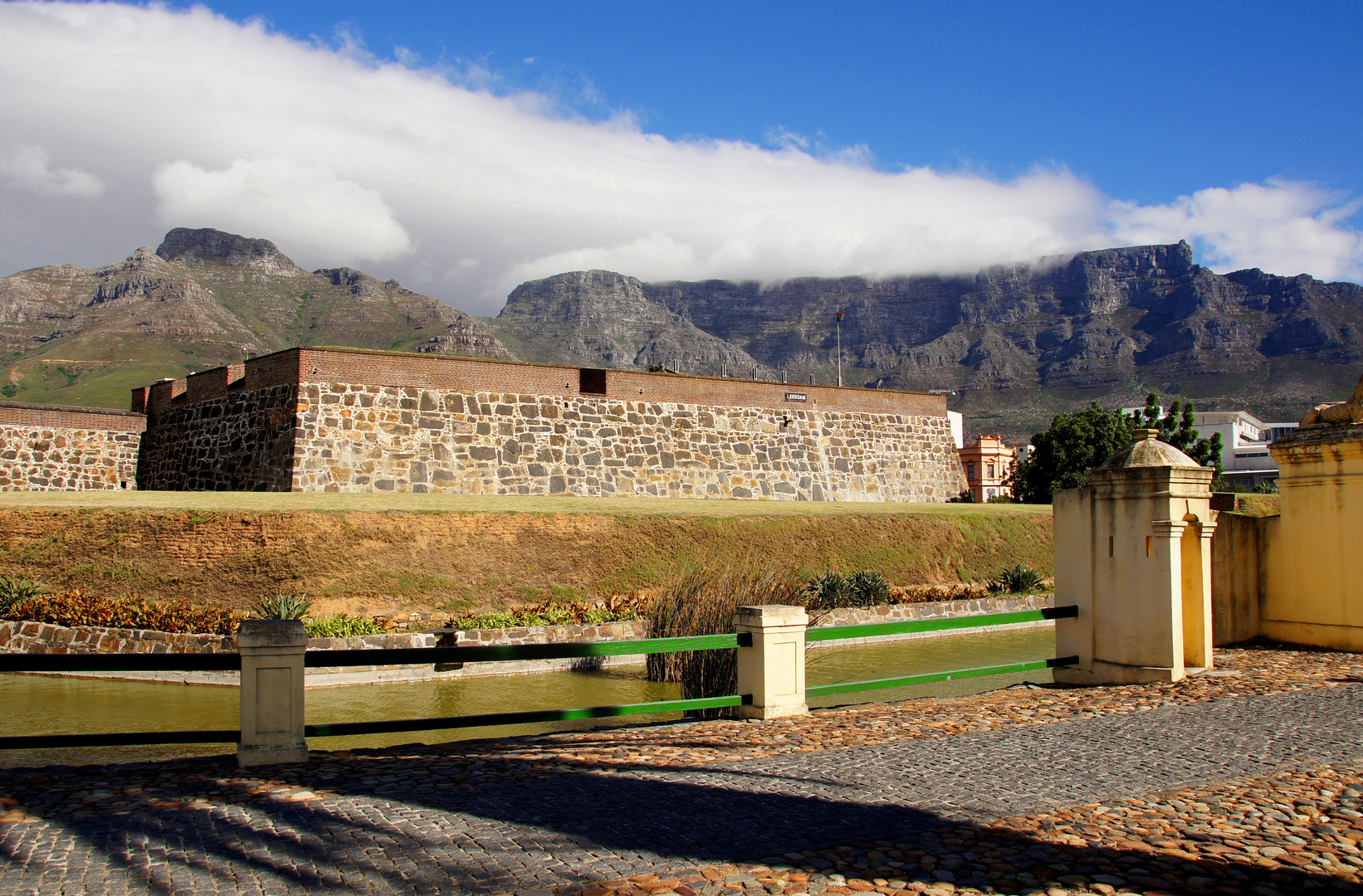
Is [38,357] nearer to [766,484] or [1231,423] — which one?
[766,484]

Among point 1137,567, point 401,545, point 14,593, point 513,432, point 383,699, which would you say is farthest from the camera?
point 513,432

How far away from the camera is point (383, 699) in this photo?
13.7 meters

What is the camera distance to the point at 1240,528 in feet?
36.7

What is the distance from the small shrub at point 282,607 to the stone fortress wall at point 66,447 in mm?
15153

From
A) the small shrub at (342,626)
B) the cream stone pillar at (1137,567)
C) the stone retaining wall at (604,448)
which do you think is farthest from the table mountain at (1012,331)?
the cream stone pillar at (1137,567)

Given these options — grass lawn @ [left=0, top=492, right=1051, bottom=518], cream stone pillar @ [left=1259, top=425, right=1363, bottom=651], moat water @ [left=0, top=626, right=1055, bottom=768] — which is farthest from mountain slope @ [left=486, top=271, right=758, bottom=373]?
cream stone pillar @ [left=1259, top=425, right=1363, bottom=651]

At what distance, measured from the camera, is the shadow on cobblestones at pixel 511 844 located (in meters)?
4.07

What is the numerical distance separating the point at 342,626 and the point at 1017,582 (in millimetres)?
17150

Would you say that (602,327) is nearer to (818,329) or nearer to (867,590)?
(818,329)

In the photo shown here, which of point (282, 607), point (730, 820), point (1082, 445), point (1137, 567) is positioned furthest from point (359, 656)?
point (1082, 445)

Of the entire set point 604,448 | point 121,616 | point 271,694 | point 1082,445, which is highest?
point 1082,445

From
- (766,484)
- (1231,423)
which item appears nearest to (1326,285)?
(1231,423)

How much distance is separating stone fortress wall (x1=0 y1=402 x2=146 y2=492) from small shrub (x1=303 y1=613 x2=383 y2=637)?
16371mm

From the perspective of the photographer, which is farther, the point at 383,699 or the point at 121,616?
the point at 121,616
